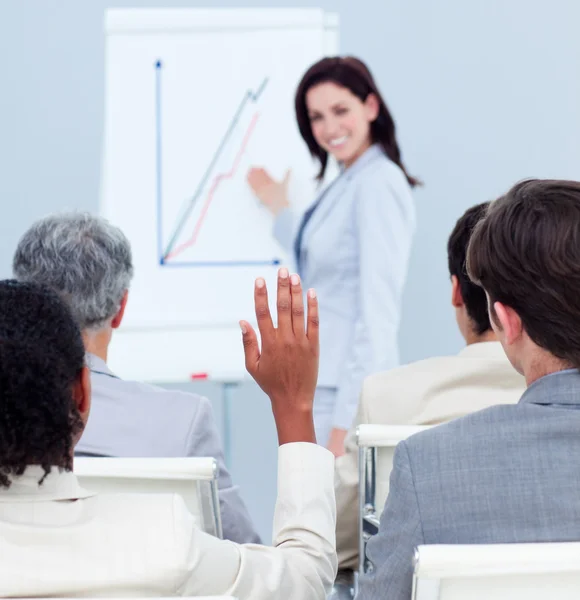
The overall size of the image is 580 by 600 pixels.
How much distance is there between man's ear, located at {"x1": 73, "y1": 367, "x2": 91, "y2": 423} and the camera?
0.91 metres

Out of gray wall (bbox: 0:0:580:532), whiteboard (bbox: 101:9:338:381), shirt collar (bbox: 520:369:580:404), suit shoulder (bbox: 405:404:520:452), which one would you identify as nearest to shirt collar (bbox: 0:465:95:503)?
suit shoulder (bbox: 405:404:520:452)

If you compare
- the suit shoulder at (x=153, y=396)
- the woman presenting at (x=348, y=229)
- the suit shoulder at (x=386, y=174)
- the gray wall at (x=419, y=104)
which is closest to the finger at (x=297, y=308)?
the suit shoulder at (x=153, y=396)

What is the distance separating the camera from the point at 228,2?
400 centimetres

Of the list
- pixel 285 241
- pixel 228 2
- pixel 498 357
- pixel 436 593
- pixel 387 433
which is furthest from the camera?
pixel 228 2

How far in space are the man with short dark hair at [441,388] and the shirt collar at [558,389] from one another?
0.52m

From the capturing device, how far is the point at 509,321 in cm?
109

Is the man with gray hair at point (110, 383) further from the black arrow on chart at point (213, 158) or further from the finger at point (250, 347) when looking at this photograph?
the black arrow on chart at point (213, 158)

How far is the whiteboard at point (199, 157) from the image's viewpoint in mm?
3041

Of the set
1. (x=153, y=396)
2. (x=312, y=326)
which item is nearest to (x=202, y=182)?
(x=153, y=396)

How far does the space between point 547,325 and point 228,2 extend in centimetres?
324

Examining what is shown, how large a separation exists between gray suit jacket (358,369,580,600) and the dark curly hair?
35cm

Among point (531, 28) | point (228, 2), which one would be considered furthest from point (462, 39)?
point (228, 2)

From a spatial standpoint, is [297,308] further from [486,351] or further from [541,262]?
[486,351]

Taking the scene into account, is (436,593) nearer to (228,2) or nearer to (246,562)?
(246,562)
